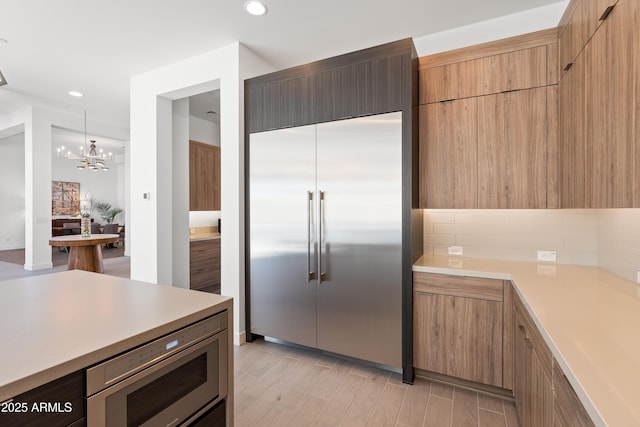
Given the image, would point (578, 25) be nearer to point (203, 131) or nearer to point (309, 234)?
point (309, 234)

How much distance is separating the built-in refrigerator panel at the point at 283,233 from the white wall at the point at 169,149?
0.18m

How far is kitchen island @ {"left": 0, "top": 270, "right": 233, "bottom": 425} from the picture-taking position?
793mm

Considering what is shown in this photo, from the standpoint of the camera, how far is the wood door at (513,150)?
7.40ft

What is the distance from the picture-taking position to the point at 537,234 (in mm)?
2486

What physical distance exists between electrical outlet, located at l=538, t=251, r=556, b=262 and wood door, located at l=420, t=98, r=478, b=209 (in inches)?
26.4

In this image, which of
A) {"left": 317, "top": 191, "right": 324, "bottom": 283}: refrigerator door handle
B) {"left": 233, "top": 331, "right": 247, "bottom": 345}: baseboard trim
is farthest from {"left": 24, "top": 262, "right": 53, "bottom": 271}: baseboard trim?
{"left": 317, "top": 191, "right": 324, "bottom": 283}: refrigerator door handle

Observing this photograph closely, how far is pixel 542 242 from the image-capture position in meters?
2.47

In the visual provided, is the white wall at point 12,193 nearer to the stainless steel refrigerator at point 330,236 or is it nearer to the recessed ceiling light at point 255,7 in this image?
the recessed ceiling light at point 255,7

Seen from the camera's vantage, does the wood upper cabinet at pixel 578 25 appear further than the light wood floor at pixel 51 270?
No

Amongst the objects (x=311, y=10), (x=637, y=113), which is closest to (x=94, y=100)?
(x=311, y=10)

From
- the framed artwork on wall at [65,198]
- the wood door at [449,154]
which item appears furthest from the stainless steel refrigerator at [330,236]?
the framed artwork on wall at [65,198]

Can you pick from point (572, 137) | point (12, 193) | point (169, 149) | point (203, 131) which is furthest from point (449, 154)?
point (12, 193)

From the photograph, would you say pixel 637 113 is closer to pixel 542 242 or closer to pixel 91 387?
pixel 542 242

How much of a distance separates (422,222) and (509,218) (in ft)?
2.27
